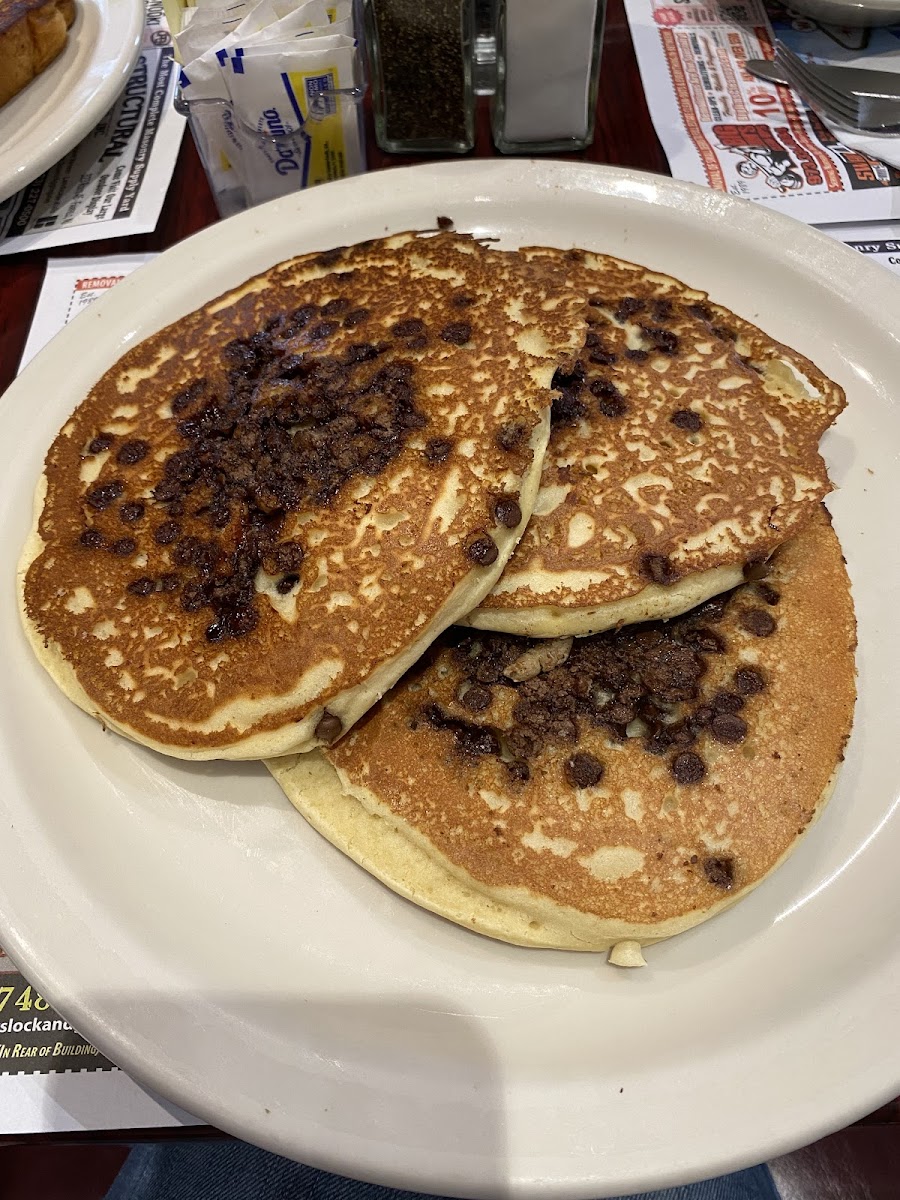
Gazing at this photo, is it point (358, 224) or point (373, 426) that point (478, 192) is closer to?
point (358, 224)

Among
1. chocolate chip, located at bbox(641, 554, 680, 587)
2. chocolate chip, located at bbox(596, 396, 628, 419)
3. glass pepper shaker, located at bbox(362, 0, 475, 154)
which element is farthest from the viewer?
glass pepper shaker, located at bbox(362, 0, 475, 154)

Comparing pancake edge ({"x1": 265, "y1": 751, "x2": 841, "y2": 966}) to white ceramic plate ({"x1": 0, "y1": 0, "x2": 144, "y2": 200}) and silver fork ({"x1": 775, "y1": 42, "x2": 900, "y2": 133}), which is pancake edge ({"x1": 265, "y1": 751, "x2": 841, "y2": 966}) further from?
silver fork ({"x1": 775, "y1": 42, "x2": 900, "y2": 133})

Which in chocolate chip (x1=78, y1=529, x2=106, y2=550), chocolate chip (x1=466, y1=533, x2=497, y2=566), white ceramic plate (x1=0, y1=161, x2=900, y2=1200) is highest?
chocolate chip (x1=466, y1=533, x2=497, y2=566)

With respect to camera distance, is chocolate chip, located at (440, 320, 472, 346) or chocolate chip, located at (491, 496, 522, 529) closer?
chocolate chip, located at (491, 496, 522, 529)

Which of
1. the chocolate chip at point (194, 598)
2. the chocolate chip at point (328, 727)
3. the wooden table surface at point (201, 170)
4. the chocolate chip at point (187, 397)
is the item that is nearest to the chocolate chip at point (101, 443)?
the chocolate chip at point (187, 397)

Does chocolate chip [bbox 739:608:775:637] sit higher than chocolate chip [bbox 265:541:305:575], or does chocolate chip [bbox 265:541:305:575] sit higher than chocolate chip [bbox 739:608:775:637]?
chocolate chip [bbox 265:541:305:575]

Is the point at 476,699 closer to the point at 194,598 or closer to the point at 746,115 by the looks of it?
the point at 194,598

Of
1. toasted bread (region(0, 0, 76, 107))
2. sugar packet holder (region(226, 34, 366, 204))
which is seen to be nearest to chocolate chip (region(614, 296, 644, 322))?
sugar packet holder (region(226, 34, 366, 204))
